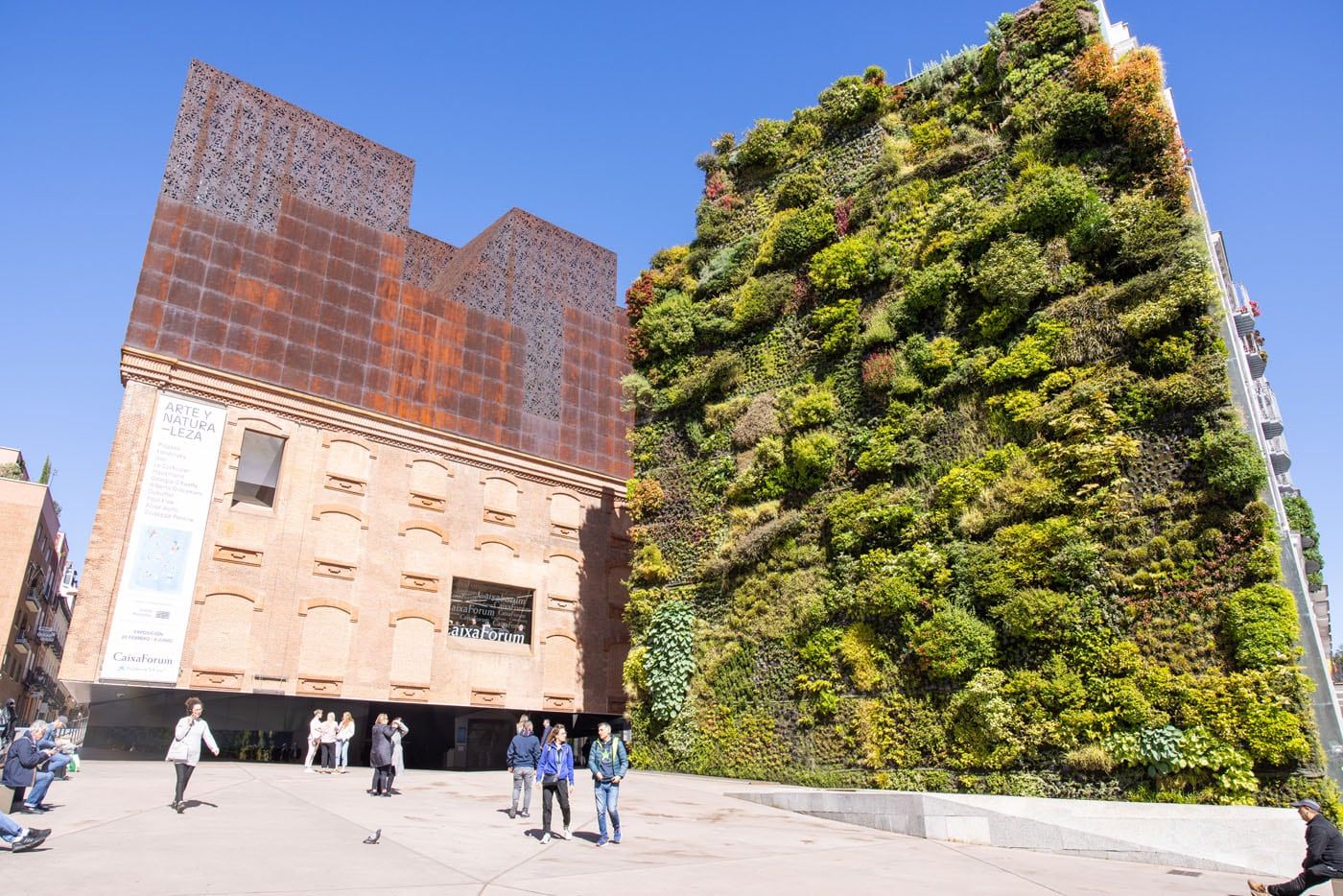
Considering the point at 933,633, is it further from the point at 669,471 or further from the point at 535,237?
the point at 535,237

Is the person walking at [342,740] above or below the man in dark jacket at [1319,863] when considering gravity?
above

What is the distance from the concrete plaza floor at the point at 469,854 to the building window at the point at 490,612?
1422cm

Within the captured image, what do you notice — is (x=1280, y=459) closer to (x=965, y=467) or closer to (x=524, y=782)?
(x=965, y=467)

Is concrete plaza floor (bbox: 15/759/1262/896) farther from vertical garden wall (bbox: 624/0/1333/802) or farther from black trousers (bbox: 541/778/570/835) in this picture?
vertical garden wall (bbox: 624/0/1333/802)

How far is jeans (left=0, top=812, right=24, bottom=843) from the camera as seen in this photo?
9.76 metres

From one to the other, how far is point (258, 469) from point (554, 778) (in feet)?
67.4

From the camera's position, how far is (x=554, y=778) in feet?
42.6

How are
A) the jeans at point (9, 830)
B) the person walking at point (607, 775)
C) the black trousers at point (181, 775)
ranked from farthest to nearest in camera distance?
the black trousers at point (181, 775) < the person walking at point (607, 775) < the jeans at point (9, 830)

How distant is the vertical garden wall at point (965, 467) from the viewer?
16141 millimetres

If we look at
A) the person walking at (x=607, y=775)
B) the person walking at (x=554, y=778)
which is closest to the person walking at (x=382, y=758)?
the person walking at (x=554, y=778)

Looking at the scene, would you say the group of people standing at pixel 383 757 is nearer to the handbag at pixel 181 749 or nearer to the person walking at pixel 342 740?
the handbag at pixel 181 749

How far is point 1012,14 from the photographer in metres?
23.1

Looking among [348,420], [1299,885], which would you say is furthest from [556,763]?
[348,420]

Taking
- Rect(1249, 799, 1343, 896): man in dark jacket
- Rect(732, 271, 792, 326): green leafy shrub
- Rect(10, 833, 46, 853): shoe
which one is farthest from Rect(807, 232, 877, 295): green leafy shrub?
Rect(10, 833, 46, 853): shoe
